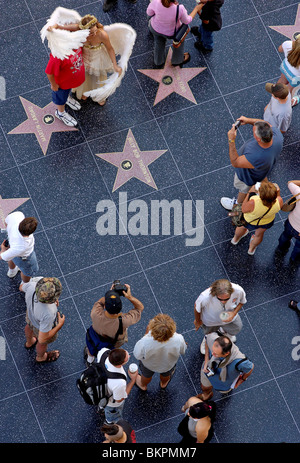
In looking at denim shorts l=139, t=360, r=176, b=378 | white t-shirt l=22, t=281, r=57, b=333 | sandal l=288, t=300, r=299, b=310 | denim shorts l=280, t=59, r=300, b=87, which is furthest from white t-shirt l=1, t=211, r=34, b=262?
denim shorts l=280, t=59, r=300, b=87

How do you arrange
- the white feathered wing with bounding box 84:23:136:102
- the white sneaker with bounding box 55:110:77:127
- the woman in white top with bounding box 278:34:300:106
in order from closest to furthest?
the woman in white top with bounding box 278:34:300:106 → the white feathered wing with bounding box 84:23:136:102 → the white sneaker with bounding box 55:110:77:127

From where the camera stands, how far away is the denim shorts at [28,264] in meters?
7.88

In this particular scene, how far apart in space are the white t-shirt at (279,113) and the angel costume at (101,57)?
1.86 m

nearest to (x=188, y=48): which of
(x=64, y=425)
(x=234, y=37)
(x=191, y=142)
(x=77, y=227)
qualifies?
(x=234, y=37)

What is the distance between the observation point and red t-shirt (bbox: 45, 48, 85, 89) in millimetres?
8430

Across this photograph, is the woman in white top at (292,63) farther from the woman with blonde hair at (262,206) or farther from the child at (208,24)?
the woman with blonde hair at (262,206)

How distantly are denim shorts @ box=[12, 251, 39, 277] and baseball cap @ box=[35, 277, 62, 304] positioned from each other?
890 mm

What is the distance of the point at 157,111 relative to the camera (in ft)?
30.8

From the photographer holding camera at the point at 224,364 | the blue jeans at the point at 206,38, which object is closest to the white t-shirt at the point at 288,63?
the blue jeans at the point at 206,38

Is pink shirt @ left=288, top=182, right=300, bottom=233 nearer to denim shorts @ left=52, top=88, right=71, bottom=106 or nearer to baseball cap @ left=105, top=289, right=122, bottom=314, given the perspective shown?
baseball cap @ left=105, top=289, right=122, bottom=314

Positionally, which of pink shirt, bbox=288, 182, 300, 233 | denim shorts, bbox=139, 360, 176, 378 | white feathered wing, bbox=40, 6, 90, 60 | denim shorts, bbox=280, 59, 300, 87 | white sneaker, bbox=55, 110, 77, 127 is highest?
white feathered wing, bbox=40, 6, 90, 60

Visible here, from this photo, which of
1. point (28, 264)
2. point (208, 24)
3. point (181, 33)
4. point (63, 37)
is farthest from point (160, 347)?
point (208, 24)

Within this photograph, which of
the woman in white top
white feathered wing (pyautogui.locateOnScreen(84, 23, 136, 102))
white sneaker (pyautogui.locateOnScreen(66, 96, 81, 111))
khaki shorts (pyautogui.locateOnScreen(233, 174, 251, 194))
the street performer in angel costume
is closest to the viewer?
the street performer in angel costume

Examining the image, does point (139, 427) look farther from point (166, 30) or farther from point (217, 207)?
point (166, 30)
